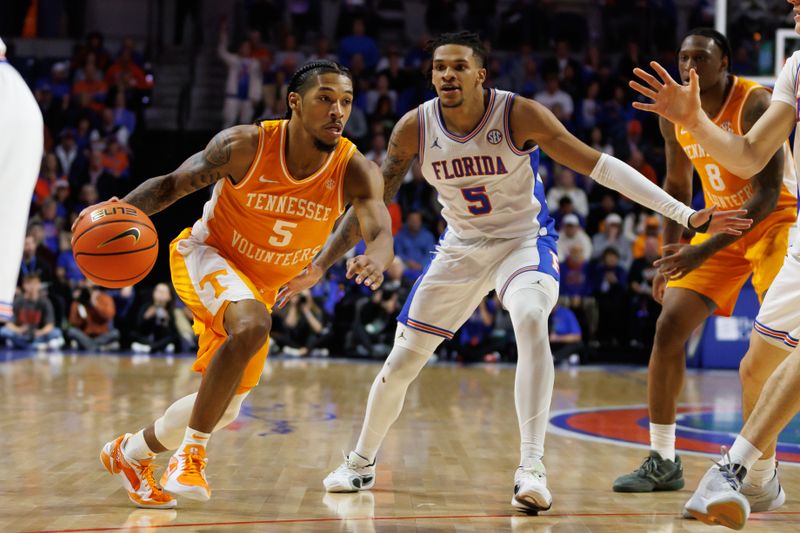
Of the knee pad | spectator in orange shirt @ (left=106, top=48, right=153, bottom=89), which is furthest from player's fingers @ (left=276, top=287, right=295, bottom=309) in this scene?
spectator in orange shirt @ (left=106, top=48, right=153, bottom=89)

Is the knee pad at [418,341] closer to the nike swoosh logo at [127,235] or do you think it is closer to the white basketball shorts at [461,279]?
the white basketball shorts at [461,279]

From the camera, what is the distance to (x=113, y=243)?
4.56 metres

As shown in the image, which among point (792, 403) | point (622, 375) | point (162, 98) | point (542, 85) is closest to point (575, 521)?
point (792, 403)

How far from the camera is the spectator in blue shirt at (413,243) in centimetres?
1362

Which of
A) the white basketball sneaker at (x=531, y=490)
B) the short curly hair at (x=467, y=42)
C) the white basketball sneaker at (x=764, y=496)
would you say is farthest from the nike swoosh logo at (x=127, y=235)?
the white basketball sneaker at (x=764, y=496)

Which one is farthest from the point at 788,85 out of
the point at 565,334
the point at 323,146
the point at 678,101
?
the point at 565,334

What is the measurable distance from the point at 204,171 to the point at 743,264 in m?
2.79

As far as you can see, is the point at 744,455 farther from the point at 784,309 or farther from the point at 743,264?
the point at 743,264

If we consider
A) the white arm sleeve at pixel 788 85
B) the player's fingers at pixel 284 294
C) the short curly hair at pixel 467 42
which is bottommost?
the player's fingers at pixel 284 294

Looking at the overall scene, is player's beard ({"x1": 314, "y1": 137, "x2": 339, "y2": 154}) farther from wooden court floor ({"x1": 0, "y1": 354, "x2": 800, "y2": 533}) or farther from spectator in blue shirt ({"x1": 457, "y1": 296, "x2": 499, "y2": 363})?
spectator in blue shirt ({"x1": 457, "y1": 296, "x2": 499, "y2": 363})

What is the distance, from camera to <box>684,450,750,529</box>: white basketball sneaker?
357 cm

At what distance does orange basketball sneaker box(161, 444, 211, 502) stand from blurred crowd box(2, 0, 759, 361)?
645 cm

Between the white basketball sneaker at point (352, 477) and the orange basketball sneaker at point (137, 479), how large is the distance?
78cm

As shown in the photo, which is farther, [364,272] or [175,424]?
[175,424]
